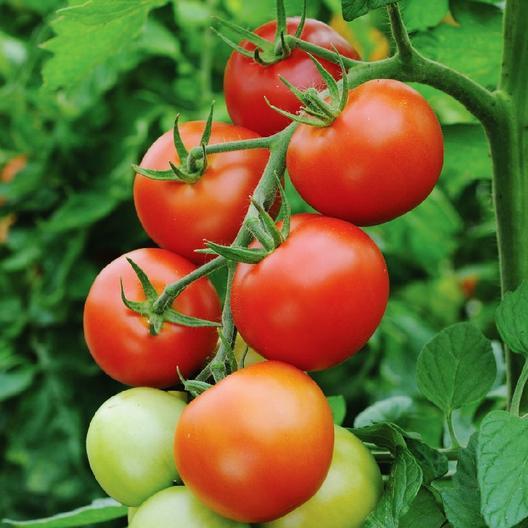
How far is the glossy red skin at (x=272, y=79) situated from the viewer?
2.51 feet

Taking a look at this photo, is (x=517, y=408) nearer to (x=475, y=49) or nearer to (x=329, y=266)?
(x=329, y=266)

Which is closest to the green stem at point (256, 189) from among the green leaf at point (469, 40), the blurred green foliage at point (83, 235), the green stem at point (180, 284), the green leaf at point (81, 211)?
the green stem at point (180, 284)

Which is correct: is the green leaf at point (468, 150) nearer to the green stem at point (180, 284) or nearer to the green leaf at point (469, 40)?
the green leaf at point (469, 40)

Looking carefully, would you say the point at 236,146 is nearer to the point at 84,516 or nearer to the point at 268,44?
the point at 268,44

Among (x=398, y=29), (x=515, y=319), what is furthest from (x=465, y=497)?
(x=398, y=29)

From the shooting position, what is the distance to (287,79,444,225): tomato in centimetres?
67

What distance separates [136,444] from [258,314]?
0.47 feet

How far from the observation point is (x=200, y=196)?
0.73 m

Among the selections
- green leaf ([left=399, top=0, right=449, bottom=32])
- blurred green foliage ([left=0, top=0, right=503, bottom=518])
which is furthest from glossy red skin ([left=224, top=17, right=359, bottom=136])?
blurred green foliage ([left=0, top=0, right=503, bottom=518])

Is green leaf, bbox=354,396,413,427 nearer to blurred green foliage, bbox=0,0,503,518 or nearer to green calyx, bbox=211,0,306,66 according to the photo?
green calyx, bbox=211,0,306,66

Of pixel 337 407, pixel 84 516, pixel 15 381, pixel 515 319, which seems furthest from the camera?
pixel 15 381

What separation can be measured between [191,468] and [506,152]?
1.25 ft

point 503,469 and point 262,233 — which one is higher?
point 262,233

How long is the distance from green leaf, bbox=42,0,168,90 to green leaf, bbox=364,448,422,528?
466mm
